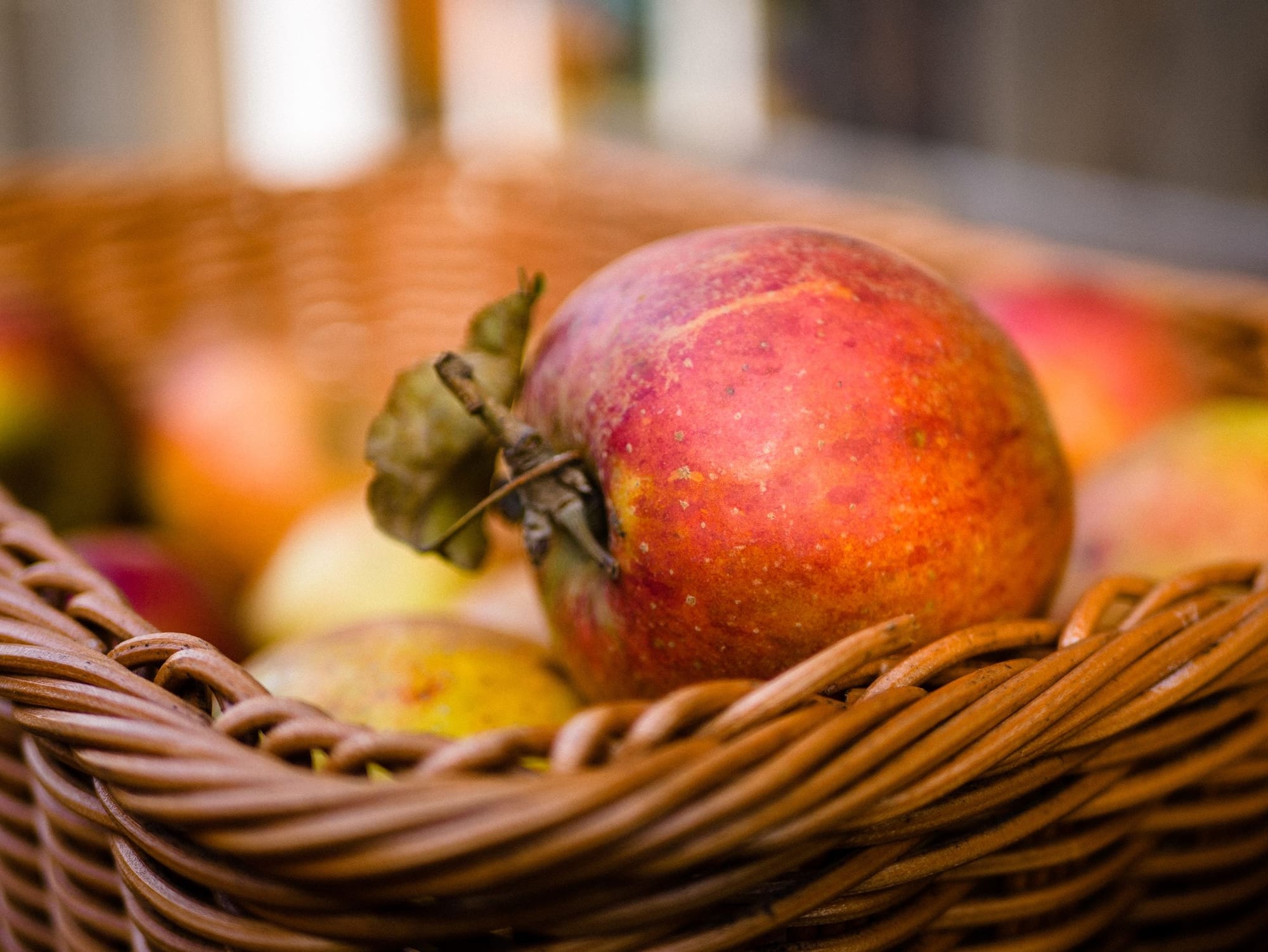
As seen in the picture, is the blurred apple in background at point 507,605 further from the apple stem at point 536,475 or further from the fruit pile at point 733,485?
the apple stem at point 536,475

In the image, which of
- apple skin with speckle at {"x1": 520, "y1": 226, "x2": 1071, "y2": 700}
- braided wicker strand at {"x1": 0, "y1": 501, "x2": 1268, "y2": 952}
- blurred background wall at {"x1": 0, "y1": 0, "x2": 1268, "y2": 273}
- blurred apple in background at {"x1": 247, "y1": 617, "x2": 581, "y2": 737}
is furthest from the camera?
blurred background wall at {"x1": 0, "y1": 0, "x2": 1268, "y2": 273}

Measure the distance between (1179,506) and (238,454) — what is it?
87cm

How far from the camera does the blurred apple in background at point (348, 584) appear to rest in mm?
841

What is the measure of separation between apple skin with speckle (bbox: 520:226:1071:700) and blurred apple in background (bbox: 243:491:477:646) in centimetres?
40

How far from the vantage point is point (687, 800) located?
0.99 feet

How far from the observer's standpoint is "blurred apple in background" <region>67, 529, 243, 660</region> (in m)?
0.76

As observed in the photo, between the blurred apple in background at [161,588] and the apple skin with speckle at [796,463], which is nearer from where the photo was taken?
the apple skin with speckle at [796,463]

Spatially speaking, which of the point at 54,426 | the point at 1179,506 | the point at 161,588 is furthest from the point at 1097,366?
the point at 54,426

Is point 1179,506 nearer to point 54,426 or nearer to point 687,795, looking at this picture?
point 687,795

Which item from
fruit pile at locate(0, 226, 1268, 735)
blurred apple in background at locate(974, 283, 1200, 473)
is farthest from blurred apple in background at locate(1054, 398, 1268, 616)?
blurred apple in background at locate(974, 283, 1200, 473)

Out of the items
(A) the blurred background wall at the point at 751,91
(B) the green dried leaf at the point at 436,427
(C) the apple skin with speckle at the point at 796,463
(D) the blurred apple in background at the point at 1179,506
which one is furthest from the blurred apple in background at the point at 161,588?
(A) the blurred background wall at the point at 751,91

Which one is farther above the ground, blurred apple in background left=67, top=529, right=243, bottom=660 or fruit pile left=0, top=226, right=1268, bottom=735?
fruit pile left=0, top=226, right=1268, bottom=735

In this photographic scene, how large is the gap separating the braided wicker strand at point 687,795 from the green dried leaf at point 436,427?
13cm

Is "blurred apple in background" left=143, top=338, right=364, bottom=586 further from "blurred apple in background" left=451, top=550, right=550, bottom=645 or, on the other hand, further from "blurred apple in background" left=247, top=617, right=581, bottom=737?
"blurred apple in background" left=247, top=617, right=581, bottom=737
